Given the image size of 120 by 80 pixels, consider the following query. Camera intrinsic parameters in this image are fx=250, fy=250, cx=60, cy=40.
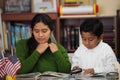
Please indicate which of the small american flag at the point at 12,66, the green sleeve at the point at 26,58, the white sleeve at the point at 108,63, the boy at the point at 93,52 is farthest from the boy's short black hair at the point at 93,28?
the small american flag at the point at 12,66

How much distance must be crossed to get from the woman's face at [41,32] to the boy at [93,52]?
0.91 feet

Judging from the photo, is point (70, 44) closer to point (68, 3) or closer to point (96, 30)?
point (68, 3)

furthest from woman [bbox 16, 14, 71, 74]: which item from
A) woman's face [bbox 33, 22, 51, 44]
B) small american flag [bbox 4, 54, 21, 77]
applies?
small american flag [bbox 4, 54, 21, 77]

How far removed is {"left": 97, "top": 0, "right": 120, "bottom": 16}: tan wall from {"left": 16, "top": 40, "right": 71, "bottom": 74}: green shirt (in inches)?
47.6

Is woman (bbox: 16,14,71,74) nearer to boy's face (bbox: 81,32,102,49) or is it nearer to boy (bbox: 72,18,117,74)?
boy (bbox: 72,18,117,74)

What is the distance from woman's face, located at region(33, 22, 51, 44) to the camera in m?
1.95

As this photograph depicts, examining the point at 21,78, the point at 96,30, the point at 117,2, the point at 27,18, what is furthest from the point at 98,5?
the point at 21,78

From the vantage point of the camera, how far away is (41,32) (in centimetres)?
195

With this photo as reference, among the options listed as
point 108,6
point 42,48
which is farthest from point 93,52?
point 108,6

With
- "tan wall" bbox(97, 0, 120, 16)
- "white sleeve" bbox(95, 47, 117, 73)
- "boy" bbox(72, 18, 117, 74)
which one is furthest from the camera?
"tan wall" bbox(97, 0, 120, 16)

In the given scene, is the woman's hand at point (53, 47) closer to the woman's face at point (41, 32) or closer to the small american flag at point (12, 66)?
the woman's face at point (41, 32)

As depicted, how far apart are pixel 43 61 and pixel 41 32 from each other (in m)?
0.23

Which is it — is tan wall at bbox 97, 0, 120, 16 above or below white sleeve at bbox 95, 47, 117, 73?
above

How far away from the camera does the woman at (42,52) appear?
6.29 ft
